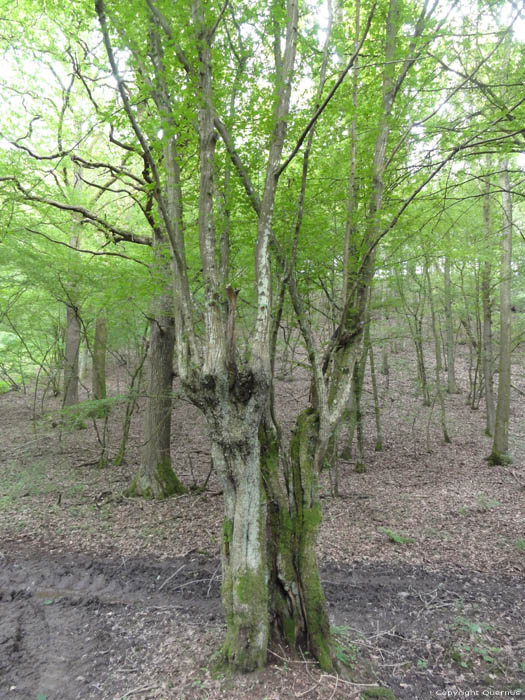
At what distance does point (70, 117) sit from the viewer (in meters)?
9.98

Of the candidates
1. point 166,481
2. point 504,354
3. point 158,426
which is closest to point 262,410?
point 158,426

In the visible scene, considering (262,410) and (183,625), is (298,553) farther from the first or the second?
(183,625)

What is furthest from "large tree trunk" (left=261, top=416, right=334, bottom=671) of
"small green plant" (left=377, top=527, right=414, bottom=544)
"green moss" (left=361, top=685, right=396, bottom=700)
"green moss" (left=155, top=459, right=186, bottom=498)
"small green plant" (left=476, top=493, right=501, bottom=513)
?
"small green plant" (left=476, top=493, right=501, bottom=513)

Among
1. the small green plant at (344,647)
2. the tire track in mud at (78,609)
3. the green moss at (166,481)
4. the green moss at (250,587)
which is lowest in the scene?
the tire track in mud at (78,609)

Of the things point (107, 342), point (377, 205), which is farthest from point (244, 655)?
point (107, 342)

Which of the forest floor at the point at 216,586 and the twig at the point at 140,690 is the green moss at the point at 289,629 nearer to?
the forest floor at the point at 216,586

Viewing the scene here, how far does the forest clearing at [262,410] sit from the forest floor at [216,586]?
0.03m

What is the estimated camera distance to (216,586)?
14.2 feet

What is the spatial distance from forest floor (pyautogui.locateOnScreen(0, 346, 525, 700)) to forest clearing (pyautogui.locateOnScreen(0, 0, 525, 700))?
0.09 ft

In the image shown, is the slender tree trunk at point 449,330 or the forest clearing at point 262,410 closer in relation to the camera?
the forest clearing at point 262,410

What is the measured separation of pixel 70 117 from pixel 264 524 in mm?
11422

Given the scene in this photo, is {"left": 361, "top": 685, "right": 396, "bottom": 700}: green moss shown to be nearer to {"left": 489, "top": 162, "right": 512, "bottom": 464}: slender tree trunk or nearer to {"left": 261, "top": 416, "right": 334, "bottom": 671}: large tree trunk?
{"left": 261, "top": 416, "right": 334, "bottom": 671}: large tree trunk

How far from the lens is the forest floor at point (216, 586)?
289cm

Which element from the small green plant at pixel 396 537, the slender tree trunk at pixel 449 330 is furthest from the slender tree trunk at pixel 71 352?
the slender tree trunk at pixel 449 330
